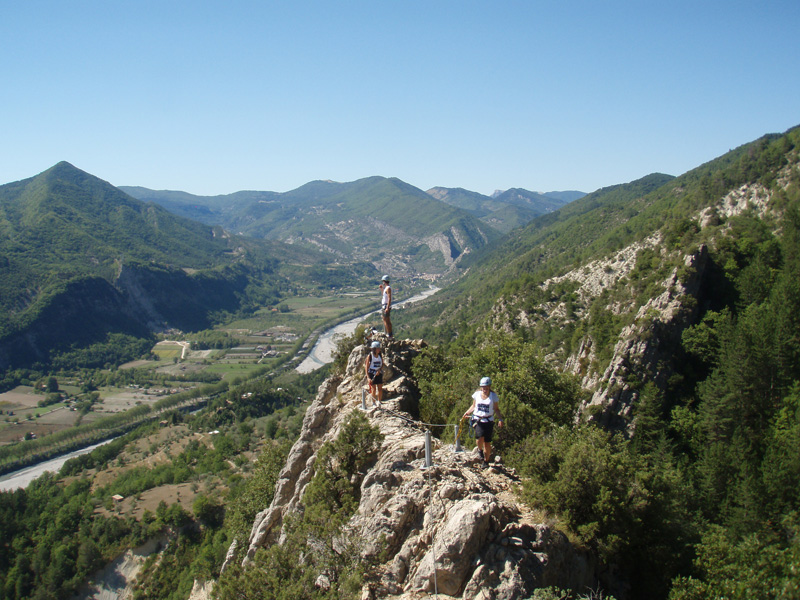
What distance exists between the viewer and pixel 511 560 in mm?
11039

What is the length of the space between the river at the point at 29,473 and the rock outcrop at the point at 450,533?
377ft

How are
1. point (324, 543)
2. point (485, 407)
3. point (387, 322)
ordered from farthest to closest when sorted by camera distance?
point (387, 322) → point (485, 407) → point (324, 543)

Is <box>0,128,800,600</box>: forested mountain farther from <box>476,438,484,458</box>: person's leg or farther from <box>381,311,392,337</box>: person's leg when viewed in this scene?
<box>381,311,392,337</box>: person's leg

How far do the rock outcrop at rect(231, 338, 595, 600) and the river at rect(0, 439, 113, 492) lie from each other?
115 meters

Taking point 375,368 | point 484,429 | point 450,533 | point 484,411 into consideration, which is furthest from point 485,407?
point 375,368

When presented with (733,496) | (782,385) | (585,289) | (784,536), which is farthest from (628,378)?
(585,289)

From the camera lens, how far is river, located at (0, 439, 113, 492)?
98.6 meters

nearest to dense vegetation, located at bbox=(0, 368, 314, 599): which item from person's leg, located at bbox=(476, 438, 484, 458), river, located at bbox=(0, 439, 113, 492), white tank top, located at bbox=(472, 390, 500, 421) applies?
river, located at bbox=(0, 439, 113, 492)

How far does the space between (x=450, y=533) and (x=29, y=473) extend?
127201 mm

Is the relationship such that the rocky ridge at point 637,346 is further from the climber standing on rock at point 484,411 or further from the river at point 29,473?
the river at point 29,473

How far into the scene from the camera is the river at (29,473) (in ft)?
324

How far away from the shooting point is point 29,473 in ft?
342

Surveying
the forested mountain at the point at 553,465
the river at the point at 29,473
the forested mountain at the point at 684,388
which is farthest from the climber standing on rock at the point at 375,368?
the river at the point at 29,473

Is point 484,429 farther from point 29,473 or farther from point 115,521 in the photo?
point 29,473
